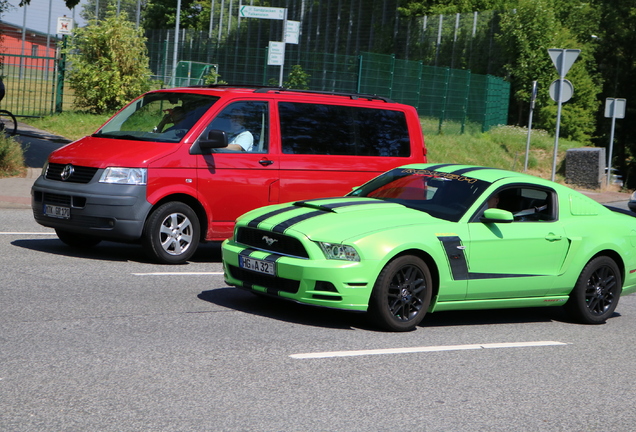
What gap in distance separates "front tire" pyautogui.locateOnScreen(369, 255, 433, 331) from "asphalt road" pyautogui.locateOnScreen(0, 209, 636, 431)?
5.6 inches

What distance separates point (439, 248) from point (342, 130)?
3.85 m

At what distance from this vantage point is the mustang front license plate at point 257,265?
7.36m

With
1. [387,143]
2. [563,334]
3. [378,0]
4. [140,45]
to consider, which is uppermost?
[378,0]

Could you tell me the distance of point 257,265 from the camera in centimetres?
750

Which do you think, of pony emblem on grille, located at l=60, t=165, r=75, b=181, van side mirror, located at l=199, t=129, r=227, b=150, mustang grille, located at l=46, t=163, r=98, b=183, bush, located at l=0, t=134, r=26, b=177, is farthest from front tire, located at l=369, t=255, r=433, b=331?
bush, located at l=0, t=134, r=26, b=177

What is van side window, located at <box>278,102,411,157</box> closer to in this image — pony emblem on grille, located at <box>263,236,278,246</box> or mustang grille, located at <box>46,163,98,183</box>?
mustang grille, located at <box>46,163,98,183</box>

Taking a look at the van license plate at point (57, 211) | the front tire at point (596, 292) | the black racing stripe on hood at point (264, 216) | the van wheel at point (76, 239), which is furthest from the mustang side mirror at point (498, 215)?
the van wheel at point (76, 239)

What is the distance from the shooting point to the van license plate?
381 inches

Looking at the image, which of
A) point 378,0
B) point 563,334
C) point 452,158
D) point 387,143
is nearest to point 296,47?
point 378,0

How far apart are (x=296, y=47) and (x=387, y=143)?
52184 millimetres

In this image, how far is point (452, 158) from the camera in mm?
27906

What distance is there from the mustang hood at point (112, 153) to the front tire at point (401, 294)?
343 centimetres

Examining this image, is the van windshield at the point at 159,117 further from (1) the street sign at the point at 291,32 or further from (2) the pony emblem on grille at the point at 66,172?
(1) the street sign at the point at 291,32

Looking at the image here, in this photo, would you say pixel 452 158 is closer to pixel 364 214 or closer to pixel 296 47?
pixel 364 214
